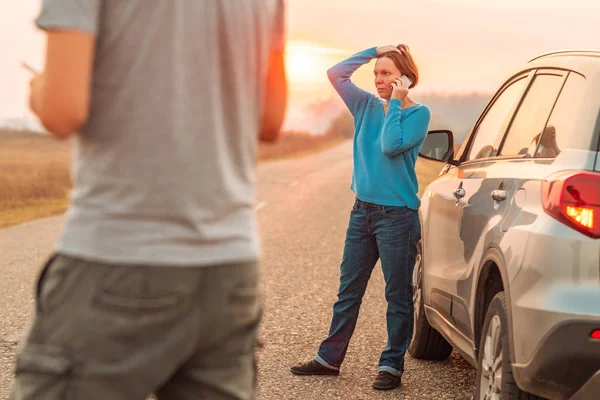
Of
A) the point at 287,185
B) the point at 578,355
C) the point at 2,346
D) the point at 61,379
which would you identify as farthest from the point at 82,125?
the point at 287,185

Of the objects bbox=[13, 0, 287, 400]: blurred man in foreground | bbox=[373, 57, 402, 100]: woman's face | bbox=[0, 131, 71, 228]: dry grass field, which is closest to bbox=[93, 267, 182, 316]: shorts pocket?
bbox=[13, 0, 287, 400]: blurred man in foreground

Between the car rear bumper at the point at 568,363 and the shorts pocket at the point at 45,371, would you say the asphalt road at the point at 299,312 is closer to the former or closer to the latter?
the car rear bumper at the point at 568,363

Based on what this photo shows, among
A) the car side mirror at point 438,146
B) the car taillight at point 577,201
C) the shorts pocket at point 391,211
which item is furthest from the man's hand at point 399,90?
the car taillight at point 577,201

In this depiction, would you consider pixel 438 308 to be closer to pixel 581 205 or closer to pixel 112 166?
pixel 581 205

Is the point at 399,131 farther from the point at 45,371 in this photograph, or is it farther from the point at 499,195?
the point at 45,371

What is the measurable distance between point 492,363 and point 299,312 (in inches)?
142

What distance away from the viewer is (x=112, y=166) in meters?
1.78

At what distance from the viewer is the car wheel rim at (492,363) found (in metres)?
4.06

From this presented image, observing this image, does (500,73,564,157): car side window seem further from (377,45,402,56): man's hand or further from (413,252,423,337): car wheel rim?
(413,252,423,337): car wheel rim

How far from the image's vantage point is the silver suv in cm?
350

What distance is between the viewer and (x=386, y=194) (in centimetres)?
535

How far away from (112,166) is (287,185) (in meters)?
22.1

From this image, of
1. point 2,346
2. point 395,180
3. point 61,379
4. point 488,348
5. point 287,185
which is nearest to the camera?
point 61,379

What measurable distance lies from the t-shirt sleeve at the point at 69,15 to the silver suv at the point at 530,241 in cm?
225
